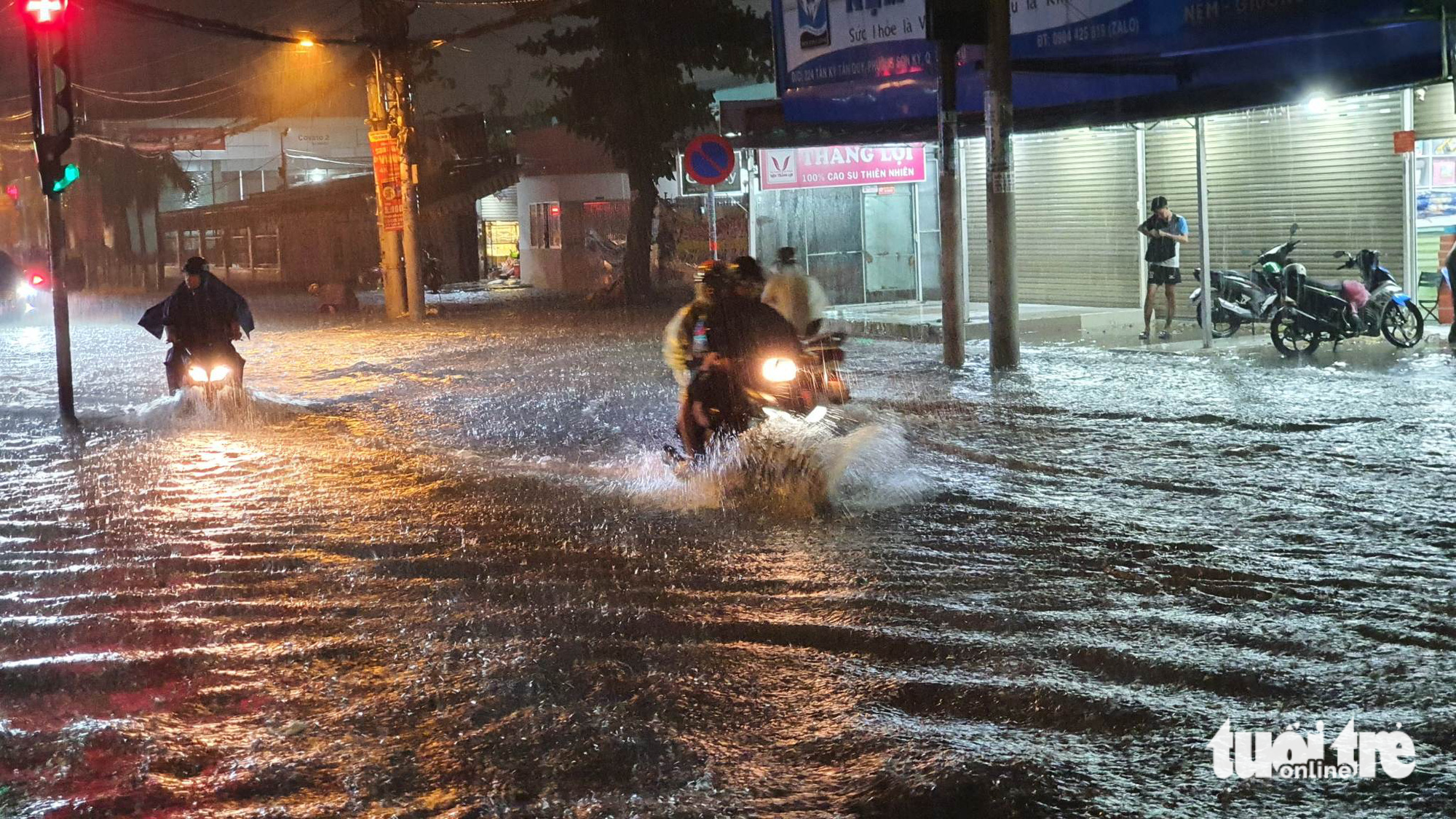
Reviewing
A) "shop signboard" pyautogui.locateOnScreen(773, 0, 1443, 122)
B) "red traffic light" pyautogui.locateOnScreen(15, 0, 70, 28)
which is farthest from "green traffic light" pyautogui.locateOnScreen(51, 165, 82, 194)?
"shop signboard" pyautogui.locateOnScreen(773, 0, 1443, 122)

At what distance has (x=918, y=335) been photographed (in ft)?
66.8

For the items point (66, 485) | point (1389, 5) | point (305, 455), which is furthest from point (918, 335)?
point (66, 485)

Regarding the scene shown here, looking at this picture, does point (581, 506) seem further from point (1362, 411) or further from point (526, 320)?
point (526, 320)

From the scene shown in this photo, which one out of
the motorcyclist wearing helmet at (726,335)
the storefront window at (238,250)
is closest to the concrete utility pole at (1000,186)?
the motorcyclist wearing helmet at (726,335)

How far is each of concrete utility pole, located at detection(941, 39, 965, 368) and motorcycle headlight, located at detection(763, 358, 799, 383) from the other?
7074mm

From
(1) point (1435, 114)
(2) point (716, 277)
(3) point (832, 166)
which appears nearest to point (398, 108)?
(3) point (832, 166)

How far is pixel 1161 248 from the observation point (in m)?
17.8

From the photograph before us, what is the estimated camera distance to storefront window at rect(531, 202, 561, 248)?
43.7m

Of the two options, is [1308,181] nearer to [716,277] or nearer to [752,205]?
[752,205]

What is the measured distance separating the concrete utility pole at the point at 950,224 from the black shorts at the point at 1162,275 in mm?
3066

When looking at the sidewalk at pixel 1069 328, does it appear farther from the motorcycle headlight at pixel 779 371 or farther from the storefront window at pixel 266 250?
the storefront window at pixel 266 250

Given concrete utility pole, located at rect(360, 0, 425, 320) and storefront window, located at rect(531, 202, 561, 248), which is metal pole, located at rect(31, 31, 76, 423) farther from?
storefront window, located at rect(531, 202, 561, 248)

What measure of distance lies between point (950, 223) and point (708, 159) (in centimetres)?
353

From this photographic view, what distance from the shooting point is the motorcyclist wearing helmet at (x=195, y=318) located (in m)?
13.8
